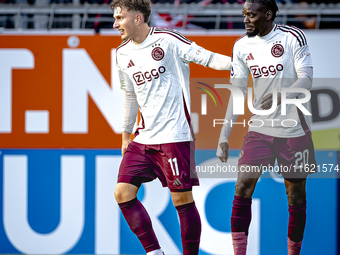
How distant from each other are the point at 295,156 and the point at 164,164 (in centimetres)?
95

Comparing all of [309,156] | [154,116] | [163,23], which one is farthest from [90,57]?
[309,156]

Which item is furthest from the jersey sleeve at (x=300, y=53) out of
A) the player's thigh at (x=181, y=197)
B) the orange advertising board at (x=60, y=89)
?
the orange advertising board at (x=60, y=89)

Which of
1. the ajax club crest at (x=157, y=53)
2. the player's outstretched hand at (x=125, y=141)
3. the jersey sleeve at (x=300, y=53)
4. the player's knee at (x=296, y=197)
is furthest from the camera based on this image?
the player's outstretched hand at (x=125, y=141)

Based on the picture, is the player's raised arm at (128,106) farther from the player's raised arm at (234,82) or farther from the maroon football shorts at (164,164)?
the player's raised arm at (234,82)

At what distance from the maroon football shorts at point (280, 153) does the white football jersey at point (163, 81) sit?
44 cm

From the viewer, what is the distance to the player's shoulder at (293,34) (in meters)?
3.01

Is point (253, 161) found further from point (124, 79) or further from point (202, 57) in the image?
point (124, 79)

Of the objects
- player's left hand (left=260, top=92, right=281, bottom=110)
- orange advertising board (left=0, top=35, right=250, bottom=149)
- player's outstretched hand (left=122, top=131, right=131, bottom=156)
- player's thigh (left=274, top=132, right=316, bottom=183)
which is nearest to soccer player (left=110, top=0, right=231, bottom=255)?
player's outstretched hand (left=122, top=131, right=131, bottom=156)

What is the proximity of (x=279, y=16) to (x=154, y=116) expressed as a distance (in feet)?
5.86

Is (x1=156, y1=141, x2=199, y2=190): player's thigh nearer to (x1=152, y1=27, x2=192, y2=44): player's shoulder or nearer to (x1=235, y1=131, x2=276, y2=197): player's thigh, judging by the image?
(x1=235, y1=131, x2=276, y2=197): player's thigh

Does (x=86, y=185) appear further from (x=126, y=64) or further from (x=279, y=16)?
(x=279, y=16)

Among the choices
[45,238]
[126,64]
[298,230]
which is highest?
[126,64]

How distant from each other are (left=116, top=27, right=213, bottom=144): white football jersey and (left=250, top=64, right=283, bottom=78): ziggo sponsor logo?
1.16 ft

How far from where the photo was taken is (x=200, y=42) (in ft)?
13.6
